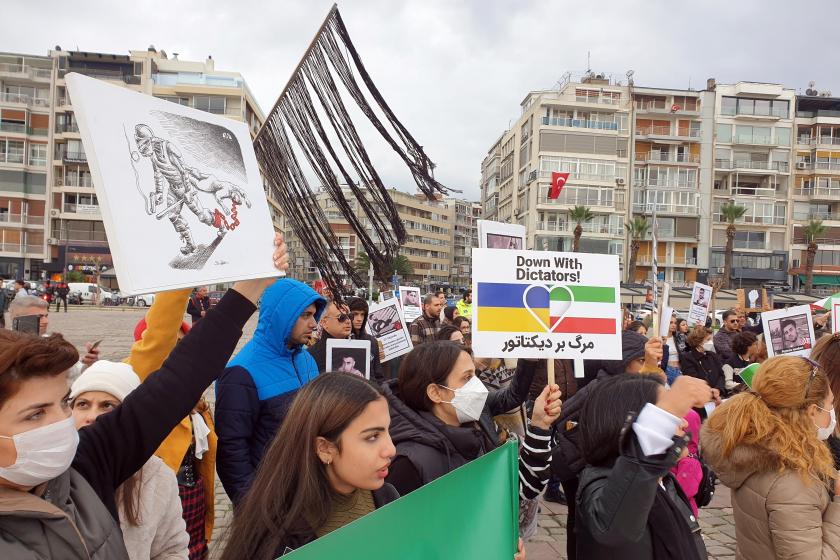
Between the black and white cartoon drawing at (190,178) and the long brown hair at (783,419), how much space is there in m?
2.37

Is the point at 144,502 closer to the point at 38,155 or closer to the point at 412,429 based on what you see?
the point at 412,429

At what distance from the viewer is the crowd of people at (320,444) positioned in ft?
4.89

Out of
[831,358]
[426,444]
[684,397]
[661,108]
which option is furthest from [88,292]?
[661,108]

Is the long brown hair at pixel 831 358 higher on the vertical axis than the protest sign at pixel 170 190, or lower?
lower

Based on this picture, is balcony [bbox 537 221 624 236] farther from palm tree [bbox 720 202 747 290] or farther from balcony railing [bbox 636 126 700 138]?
balcony railing [bbox 636 126 700 138]

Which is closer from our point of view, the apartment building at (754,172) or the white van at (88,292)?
the white van at (88,292)

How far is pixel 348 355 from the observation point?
546 centimetres

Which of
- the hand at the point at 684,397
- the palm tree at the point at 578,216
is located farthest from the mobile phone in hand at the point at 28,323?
the palm tree at the point at 578,216

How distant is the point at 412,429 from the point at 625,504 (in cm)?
104

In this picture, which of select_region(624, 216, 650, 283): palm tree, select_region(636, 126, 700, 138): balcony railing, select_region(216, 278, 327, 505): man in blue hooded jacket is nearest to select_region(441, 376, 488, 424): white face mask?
select_region(216, 278, 327, 505): man in blue hooded jacket

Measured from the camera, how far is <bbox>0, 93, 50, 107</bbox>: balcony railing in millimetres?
57438

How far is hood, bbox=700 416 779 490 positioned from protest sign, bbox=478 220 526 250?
1.59 m

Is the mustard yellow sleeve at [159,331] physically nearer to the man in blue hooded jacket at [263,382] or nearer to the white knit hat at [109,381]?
the white knit hat at [109,381]

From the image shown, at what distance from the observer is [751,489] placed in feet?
8.99
